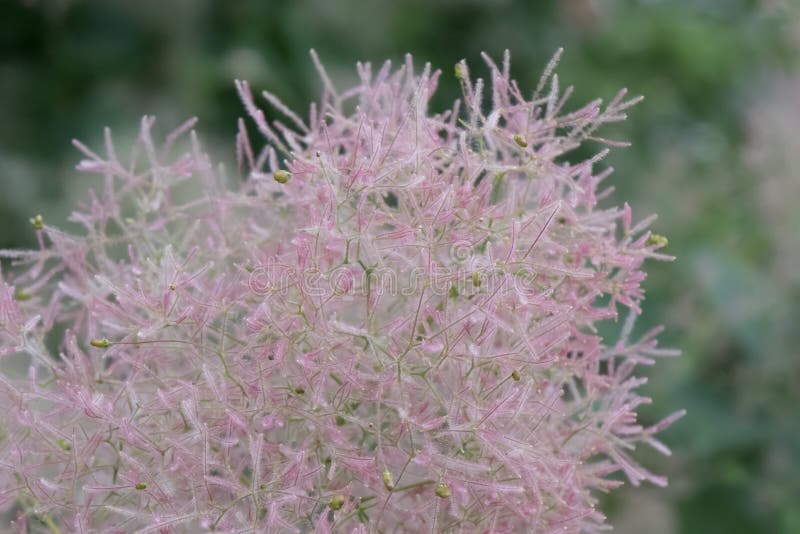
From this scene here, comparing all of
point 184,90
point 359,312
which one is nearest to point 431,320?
point 359,312

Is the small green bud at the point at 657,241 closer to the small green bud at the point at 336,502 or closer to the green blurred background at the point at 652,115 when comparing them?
the small green bud at the point at 336,502

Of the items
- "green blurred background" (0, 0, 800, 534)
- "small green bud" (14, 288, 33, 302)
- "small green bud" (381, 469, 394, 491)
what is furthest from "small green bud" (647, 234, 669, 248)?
"green blurred background" (0, 0, 800, 534)

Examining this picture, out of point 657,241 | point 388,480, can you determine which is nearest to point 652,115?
point 657,241

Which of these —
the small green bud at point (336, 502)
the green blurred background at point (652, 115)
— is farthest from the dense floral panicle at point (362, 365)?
the green blurred background at point (652, 115)

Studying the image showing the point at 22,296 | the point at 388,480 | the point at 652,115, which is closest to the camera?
the point at 388,480

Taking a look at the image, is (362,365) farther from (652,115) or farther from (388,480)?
(652,115)

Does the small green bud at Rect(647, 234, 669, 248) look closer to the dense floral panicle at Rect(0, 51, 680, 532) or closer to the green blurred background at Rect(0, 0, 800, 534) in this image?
the dense floral panicle at Rect(0, 51, 680, 532)

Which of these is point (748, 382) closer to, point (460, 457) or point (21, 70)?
point (460, 457)
